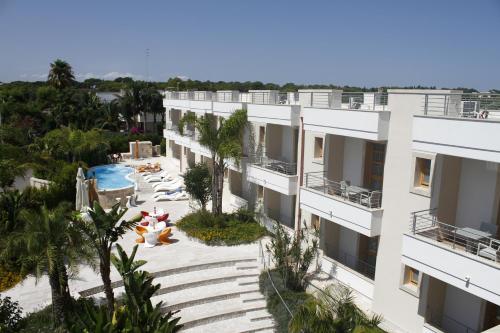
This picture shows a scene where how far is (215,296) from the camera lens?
58.5ft

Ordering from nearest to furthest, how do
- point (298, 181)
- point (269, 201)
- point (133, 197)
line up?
point (298, 181) < point (269, 201) < point (133, 197)

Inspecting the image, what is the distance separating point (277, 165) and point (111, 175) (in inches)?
1059

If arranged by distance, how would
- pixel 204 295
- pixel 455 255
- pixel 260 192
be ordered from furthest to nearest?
1. pixel 260 192
2. pixel 204 295
3. pixel 455 255

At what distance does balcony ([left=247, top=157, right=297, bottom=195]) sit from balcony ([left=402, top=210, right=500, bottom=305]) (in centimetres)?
828

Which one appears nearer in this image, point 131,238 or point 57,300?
point 57,300

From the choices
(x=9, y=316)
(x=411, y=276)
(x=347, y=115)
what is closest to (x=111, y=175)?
(x=9, y=316)

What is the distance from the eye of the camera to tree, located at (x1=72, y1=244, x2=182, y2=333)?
39.7 feet

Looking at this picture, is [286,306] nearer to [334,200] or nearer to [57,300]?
[334,200]

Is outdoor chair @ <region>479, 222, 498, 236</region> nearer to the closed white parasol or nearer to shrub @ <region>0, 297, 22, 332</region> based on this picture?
shrub @ <region>0, 297, 22, 332</region>

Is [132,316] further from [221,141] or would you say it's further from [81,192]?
[81,192]

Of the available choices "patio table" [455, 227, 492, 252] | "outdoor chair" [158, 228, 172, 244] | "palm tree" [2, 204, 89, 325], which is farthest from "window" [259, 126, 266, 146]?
"patio table" [455, 227, 492, 252]

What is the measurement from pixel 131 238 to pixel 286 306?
11.4m

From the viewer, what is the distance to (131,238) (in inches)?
935

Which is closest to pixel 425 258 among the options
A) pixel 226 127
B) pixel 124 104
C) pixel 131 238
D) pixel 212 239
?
pixel 212 239
